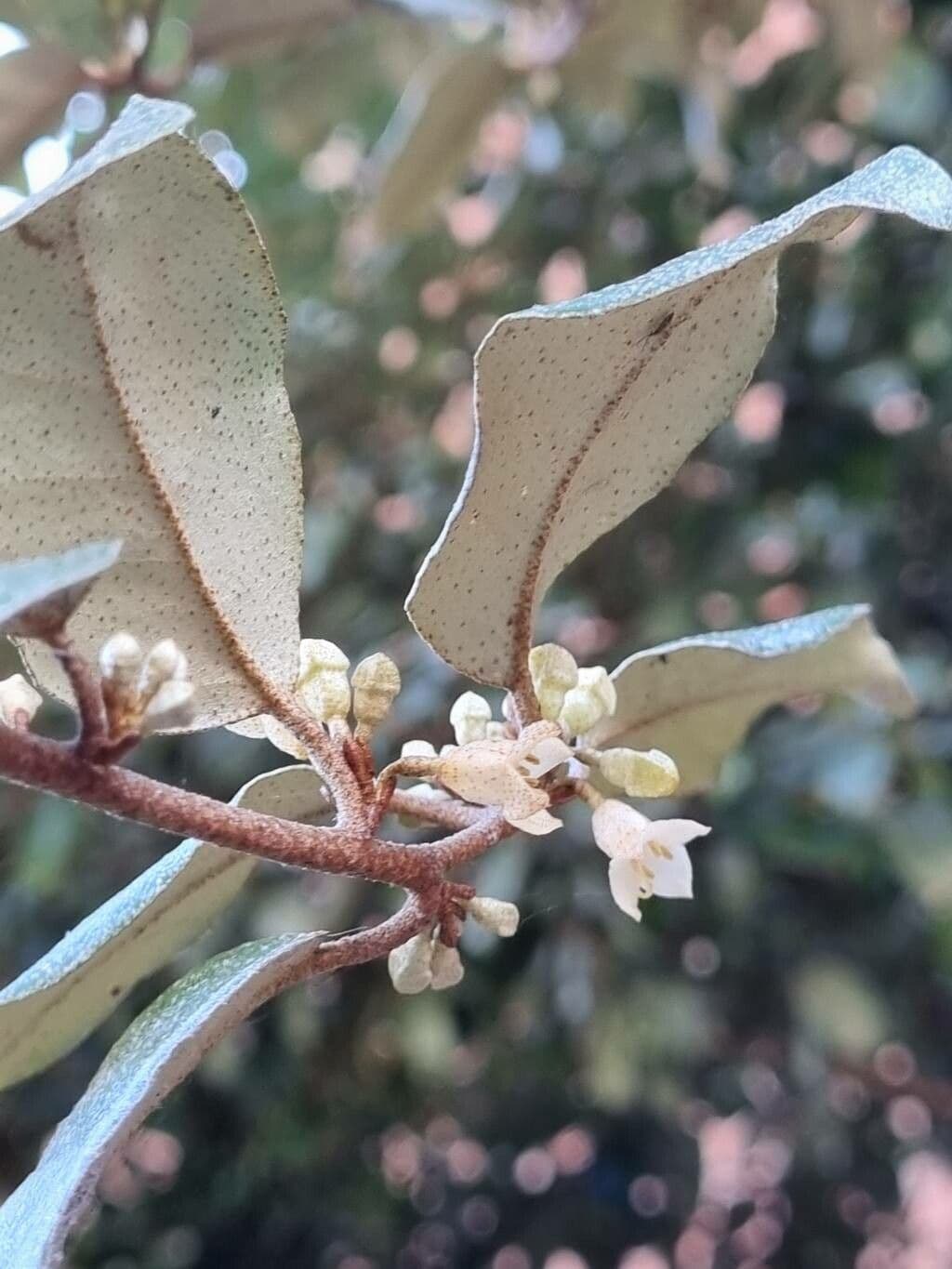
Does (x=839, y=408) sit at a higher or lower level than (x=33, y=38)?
lower

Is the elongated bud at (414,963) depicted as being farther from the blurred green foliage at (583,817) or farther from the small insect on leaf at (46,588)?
the blurred green foliage at (583,817)

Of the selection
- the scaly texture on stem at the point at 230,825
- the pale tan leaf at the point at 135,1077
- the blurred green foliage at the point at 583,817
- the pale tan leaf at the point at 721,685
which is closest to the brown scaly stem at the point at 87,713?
→ the scaly texture on stem at the point at 230,825

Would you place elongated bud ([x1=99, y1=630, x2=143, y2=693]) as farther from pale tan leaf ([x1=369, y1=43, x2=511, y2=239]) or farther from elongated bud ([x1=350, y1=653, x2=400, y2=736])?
pale tan leaf ([x1=369, y1=43, x2=511, y2=239])

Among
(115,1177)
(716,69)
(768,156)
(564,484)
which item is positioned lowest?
(115,1177)

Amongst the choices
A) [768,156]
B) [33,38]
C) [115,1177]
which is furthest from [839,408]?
[115,1177]

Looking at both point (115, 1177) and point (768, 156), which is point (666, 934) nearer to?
point (115, 1177)

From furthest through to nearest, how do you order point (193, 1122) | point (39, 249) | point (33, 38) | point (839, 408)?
point (193, 1122)
point (839, 408)
point (33, 38)
point (39, 249)

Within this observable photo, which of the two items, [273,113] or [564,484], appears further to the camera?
[273,113]

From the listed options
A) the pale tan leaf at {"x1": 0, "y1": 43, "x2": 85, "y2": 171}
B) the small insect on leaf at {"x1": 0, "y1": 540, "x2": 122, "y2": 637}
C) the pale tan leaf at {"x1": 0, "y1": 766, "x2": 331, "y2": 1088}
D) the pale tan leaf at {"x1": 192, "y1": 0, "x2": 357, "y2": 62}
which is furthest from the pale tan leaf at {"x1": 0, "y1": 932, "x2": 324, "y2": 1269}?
the pale tan leaf at {"x1": 192, "y1": 0, "x2": 357, "y2": 62}
